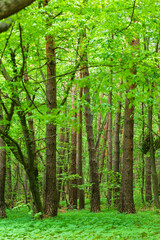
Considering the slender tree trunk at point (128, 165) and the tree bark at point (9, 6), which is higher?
the tree bark at point (9, 6)

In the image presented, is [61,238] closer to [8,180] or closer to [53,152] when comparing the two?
[53,152]

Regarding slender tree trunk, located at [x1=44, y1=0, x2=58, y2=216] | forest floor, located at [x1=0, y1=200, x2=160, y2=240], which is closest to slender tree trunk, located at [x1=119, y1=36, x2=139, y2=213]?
forest floor, located at [x1=0, y1=200, x2=160, y2=240]

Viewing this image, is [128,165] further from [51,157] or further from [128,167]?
[51,157]

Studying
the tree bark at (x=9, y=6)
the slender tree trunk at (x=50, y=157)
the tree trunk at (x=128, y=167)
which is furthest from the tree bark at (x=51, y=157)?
the tree bark at (x=9, y=6)

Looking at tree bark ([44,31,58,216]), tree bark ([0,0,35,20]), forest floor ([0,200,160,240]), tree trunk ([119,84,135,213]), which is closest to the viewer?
tree bark ([0,0,35,20])

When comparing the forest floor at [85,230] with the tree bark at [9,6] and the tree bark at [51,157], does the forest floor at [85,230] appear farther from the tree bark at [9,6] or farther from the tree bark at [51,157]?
the tree bark at [9,6]

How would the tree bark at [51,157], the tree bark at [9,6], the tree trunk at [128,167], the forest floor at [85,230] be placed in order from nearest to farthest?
the tree bark at [9,6], the forest floor at [85,230], the tree bark at [51,157], the tree trunk at [128,167]

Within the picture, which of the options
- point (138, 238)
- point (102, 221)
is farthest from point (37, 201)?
point (138, 238)

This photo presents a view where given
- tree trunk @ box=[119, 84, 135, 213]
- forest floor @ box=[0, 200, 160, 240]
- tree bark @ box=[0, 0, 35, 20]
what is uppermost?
tree bark @ box=[0, 0, 35, 20]

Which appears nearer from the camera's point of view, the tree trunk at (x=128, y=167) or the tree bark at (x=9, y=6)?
the tree bark at (x=9, y=6)

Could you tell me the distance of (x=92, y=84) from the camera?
5.51m

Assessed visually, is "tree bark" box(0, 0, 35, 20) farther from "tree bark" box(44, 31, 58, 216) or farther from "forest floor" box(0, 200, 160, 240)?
"tree bark" box(44, 31, 58, 216)

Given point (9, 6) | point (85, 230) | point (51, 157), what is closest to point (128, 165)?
point (51, 157)

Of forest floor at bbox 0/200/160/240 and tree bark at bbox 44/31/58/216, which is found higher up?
tree bark at bbox 44/31/58/216
